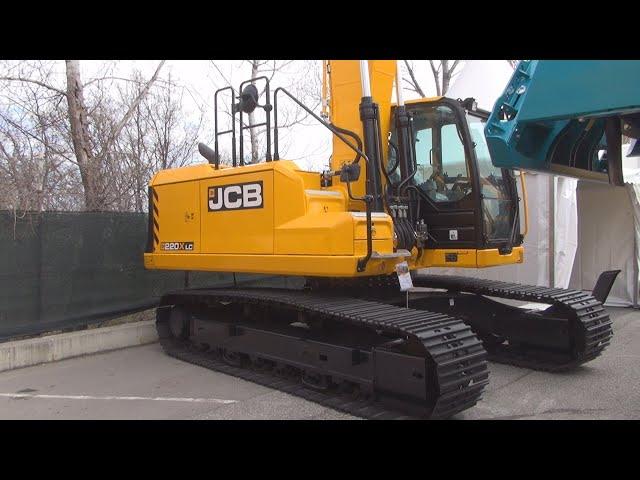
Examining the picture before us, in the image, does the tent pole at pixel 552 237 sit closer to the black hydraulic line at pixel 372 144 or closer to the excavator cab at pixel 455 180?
the excavator cab at pixel 455 180

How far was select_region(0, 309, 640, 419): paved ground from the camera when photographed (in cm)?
482

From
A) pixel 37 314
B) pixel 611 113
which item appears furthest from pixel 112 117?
pixel 611 113

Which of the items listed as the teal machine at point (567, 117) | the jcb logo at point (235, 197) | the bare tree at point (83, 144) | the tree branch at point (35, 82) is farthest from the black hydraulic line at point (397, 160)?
the tree branch at point (35, 82)

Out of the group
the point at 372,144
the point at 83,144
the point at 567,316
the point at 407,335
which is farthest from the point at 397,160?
the point at 83,144

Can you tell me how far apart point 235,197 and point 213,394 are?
79.9 inches

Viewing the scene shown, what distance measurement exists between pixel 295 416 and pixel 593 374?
319 cm

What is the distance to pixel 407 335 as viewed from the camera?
14.6 ft

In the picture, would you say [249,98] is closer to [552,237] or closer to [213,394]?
[213,394]

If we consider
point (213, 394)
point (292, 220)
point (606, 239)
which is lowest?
point (213, 394)

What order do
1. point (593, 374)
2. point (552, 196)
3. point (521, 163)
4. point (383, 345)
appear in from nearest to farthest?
point (521, 163), point (383, 345), point (593, 374), point (552, 196)

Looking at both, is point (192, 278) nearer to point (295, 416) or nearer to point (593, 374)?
point (295, 416)

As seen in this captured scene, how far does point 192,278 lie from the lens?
8930 mm

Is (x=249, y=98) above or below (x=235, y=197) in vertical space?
above

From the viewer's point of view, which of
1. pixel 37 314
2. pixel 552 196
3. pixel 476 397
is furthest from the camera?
pixel 552 196
